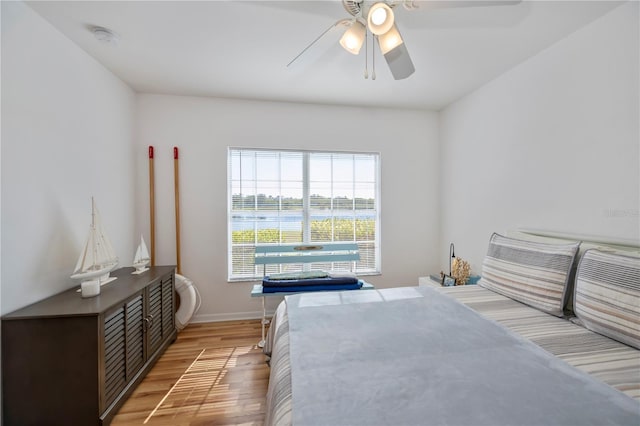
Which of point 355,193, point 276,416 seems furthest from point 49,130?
point 355,193

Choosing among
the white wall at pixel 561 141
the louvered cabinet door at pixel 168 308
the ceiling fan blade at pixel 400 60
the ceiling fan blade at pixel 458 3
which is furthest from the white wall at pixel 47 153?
the white wall at pixel 561 141

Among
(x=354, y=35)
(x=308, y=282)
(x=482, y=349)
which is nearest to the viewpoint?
(x=482, y=349)

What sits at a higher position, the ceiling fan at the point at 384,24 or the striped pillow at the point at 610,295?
the ceiling fan at the point at 384,24

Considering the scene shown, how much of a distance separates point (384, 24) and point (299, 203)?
7.39 ft

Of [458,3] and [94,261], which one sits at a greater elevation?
[458,3]

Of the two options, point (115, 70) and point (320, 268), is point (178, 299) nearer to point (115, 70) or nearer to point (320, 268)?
point (320, 268)

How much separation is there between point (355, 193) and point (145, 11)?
260cm

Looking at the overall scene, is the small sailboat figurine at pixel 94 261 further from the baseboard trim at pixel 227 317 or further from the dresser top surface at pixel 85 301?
the baseboard trim at pixel 227 317

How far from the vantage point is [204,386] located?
1993mm

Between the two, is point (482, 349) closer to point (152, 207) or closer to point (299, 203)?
point (299, 203)

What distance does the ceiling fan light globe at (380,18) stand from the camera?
1339 mm

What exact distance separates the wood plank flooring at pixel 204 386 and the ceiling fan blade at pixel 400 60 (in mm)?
2350

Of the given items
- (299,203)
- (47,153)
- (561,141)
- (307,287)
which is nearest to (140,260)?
(47,153)

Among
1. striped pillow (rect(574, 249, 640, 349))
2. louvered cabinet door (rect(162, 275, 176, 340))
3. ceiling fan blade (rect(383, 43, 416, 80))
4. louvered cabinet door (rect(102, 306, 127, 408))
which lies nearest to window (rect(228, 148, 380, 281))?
louvered cabinet door (rect(162, 275, 176, 340))
